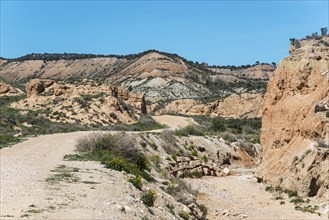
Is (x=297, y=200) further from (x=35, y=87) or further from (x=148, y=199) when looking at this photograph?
(x=35, y=87)

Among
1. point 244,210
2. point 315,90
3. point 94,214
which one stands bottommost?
point 244,210

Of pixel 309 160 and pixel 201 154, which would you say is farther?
pixel 201 154

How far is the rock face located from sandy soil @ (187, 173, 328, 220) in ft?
3.69

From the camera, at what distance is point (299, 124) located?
22000 millimetres

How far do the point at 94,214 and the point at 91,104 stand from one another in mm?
44017

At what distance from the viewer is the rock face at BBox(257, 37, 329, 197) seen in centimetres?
1908

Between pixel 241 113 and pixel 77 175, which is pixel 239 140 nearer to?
pixel 77 175

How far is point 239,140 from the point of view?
1537 inches

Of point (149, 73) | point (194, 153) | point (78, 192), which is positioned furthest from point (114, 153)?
point (149, 73)

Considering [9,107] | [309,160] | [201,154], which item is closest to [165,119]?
[9,107]

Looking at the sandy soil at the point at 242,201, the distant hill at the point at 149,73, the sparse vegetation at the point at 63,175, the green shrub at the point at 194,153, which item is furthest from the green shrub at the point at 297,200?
the distant hill at the point at 149,73

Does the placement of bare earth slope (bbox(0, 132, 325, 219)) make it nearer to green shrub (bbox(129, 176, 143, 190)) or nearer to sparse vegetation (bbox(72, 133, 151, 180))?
green shrub (bbox(129, 176, 143, 190))

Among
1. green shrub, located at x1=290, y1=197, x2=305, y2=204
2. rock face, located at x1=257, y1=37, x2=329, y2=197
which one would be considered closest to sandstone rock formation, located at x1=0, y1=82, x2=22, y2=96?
rock face, located at x1=257, y1=37, x2=329, y2=197

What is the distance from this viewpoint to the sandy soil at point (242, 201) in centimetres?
1716
